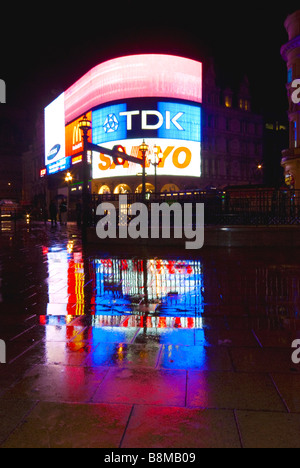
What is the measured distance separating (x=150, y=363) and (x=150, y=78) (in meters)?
47.3

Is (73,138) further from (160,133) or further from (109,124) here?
(160,133)

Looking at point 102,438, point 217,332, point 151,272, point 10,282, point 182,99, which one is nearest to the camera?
point 102,438

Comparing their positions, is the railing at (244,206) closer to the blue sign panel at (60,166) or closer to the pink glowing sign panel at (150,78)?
the pink glowing sign panel at (150,78)

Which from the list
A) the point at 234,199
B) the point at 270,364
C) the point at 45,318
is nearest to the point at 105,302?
the point at 45,318

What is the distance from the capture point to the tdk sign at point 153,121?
45.8 m

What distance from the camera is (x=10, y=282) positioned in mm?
7410

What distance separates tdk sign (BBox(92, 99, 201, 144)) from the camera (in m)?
45.8

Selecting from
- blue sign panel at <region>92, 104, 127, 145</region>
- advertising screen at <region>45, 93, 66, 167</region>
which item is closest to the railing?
blue sign panel at <region>92, 104, 127, 145</region>

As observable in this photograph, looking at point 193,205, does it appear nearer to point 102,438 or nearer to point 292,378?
point 292,378

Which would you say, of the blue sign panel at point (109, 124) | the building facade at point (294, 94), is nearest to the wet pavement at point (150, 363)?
the building facade at point (294, 94)

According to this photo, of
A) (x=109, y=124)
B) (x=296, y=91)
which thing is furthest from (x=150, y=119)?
(x=296, y=91)

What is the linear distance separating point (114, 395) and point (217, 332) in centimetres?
187

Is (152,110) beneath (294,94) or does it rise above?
above

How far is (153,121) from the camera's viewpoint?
150 ft
